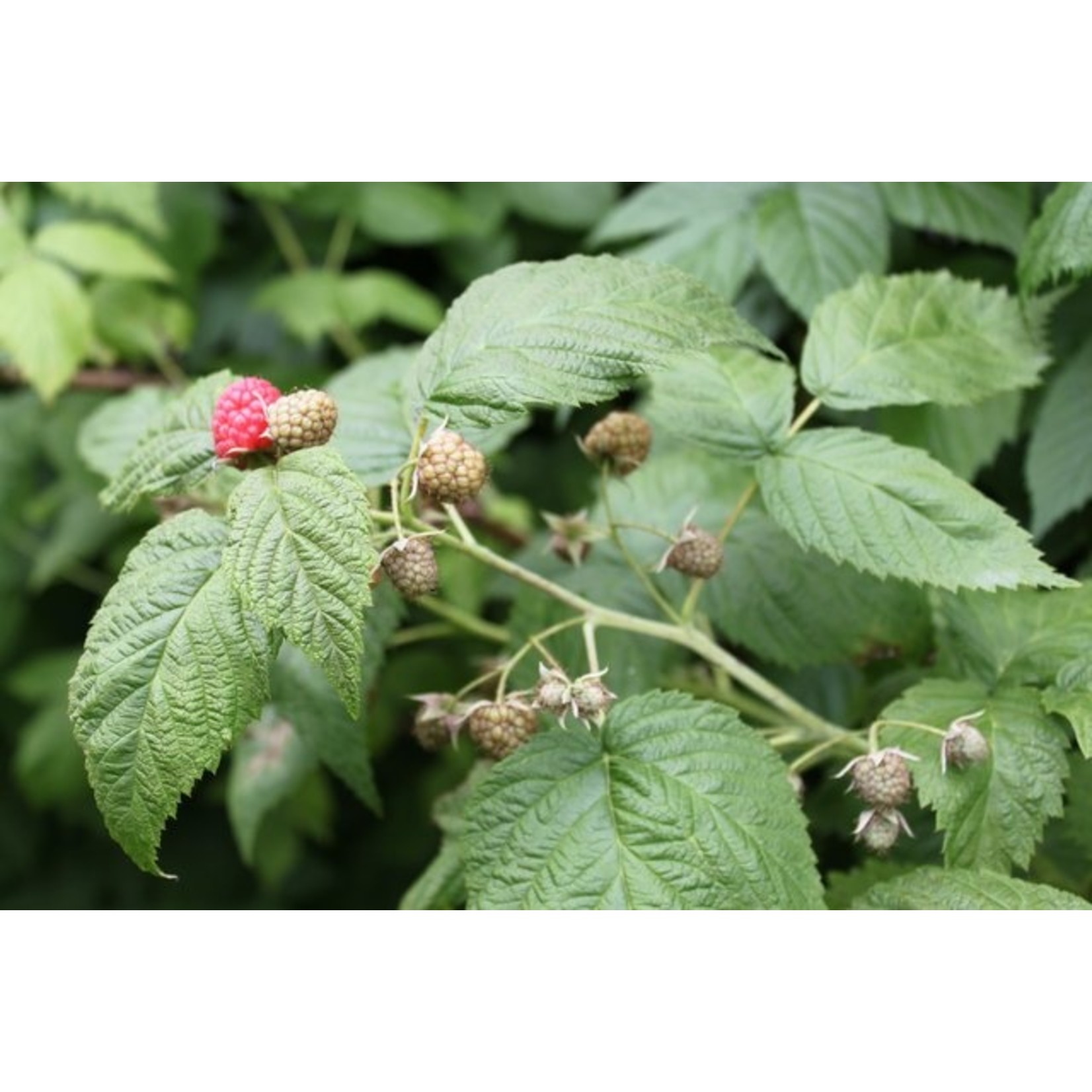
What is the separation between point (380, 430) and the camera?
133 centimetres

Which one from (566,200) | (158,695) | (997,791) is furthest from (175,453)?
(566,200)

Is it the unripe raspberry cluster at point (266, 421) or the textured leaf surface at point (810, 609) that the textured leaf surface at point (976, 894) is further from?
the unripe raspberry cluster at point (266, 421)

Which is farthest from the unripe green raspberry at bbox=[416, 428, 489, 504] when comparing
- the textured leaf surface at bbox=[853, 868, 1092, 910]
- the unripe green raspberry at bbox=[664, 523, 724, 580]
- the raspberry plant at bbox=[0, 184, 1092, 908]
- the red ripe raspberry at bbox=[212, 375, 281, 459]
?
the textured leaf surface at bbox=[853, 868, 1092, 910]

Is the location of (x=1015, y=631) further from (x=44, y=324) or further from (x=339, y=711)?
(x=44, y=324)

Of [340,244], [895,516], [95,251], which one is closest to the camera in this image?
[895,516]

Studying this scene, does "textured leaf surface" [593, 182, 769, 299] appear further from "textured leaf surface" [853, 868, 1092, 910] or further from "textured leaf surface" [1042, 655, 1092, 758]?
"textured leaf surface" [853, 868, 1092, 910]

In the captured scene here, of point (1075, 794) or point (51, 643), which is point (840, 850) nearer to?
point (1075, 794)

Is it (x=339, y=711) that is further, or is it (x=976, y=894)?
(x=339, y=711)

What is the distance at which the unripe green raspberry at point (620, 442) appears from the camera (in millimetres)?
1284

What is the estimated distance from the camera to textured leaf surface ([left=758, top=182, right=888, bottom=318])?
66.8 inches

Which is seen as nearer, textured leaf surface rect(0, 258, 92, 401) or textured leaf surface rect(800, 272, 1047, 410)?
textured leaf surface rect(800, 272, 1047, 410)

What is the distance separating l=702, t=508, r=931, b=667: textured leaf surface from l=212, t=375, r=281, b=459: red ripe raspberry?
534 mm

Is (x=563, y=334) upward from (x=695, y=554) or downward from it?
upward

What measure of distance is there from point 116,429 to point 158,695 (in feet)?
2.68
